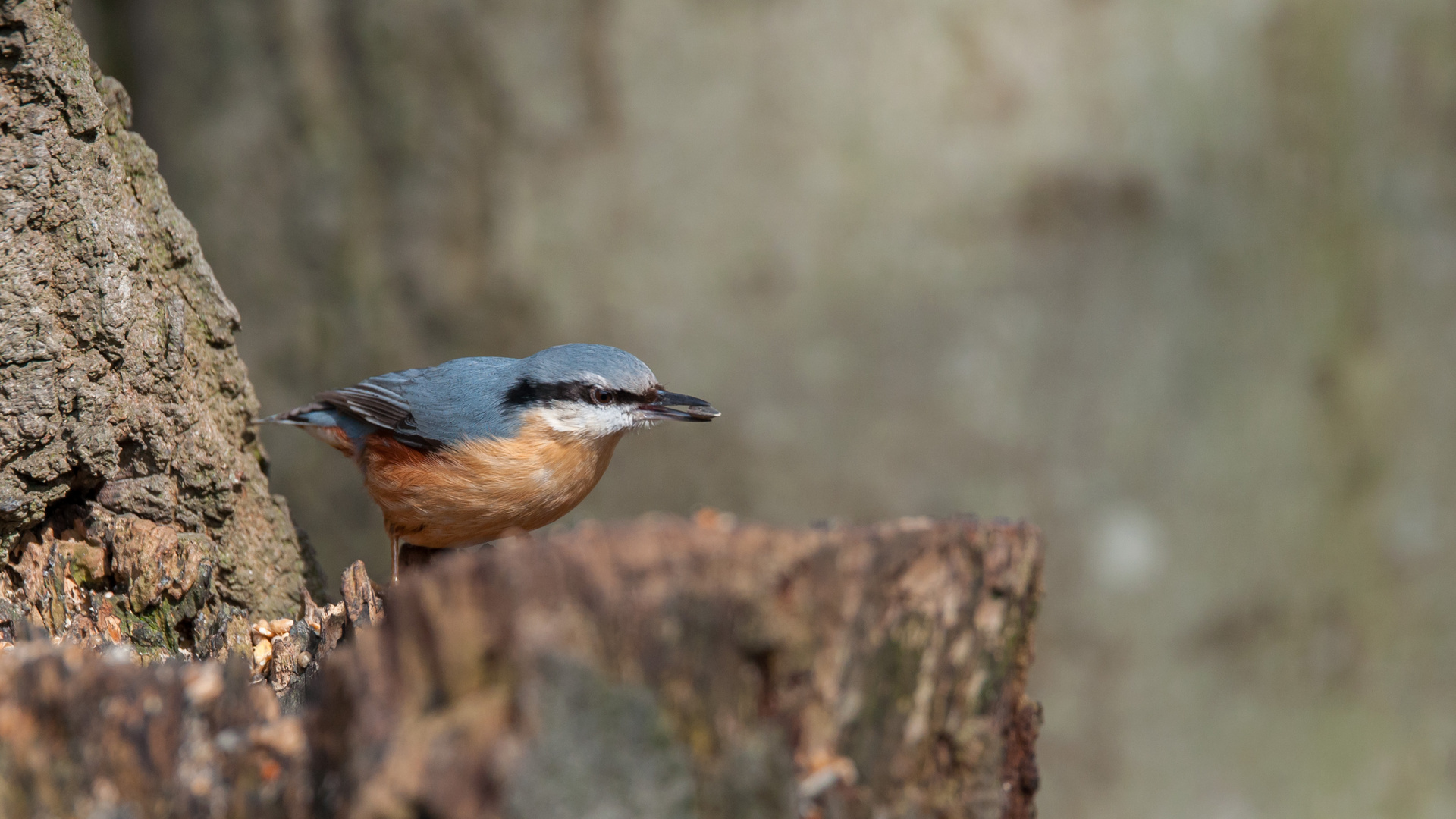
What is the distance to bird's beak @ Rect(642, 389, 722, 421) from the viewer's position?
2.85 meters

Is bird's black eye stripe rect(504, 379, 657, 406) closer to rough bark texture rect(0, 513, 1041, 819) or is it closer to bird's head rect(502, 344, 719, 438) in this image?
bird's head rect(502, 344, 719, 438)

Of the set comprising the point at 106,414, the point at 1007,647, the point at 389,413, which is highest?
the point at 389,413

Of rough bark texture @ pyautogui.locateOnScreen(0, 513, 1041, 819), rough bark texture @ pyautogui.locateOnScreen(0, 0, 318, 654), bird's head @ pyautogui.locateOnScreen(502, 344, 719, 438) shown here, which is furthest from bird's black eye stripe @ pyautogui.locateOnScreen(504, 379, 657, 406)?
rough bark texture @ pyautogui.locateOnScreen(0, 513, 1041, 819)

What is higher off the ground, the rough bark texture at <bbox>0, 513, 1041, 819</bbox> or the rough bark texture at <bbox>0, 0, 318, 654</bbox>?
the rough bark texture at <bbox>0, 0, 318, 654</bbox>

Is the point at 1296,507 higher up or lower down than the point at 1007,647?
higher up

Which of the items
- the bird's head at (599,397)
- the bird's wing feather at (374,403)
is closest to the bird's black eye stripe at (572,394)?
the bird's head at (599,397)

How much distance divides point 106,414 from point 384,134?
10.5ft

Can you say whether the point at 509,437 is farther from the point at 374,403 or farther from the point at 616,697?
the point at 616,697

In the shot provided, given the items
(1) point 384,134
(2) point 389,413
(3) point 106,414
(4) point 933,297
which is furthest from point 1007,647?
(1) point 384,134

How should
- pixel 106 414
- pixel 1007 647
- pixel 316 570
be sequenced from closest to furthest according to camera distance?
pixel 1007 647, pixel 106 414, pixel 316 570

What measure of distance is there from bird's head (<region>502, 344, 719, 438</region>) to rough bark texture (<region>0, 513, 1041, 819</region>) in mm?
1496

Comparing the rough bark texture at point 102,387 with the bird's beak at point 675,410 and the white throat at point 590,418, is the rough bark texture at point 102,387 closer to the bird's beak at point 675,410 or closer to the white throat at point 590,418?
the white throat at point 590,418

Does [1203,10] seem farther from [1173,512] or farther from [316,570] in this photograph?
[316,570]

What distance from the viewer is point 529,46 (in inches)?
193
